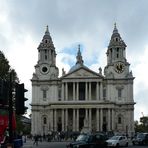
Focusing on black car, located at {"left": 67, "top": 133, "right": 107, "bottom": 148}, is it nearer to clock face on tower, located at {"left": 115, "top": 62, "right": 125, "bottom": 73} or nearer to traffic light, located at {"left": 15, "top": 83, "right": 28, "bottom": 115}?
traffic light, located at {"left": 15, "top": 83, "right": 28, "bottom": 115}

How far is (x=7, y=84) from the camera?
11836mm

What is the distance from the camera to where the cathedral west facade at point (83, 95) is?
105 m

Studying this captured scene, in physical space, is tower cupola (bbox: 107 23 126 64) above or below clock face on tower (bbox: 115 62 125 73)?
above

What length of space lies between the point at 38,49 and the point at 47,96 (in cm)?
1207

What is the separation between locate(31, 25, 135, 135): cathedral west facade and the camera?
10531 centimetres

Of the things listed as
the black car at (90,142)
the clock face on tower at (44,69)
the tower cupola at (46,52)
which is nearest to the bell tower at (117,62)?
the tower cupola at (46,52)

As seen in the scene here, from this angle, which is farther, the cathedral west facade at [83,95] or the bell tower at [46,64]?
the bell tower at [46,64]

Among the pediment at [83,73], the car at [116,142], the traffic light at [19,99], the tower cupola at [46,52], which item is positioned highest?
the tower cupola at [46,52]

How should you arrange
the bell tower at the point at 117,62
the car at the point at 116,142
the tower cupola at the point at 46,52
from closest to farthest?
the car at the point at 116,142 → the bell tower at the point at 117,62 → the tower cupola at the point at 46,52

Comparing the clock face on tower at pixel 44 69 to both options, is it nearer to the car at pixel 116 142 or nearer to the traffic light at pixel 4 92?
the car at pixel 116 142

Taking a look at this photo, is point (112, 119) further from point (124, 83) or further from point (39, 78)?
point (39, 78)

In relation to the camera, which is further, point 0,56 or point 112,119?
point 112,119

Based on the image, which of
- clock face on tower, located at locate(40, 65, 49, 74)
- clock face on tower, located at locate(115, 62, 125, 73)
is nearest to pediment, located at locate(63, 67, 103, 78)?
clock face on tower, located at locate(115, 62, 125, 73)

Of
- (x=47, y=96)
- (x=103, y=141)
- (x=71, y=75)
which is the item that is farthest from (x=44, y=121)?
(x=103, y=141)
